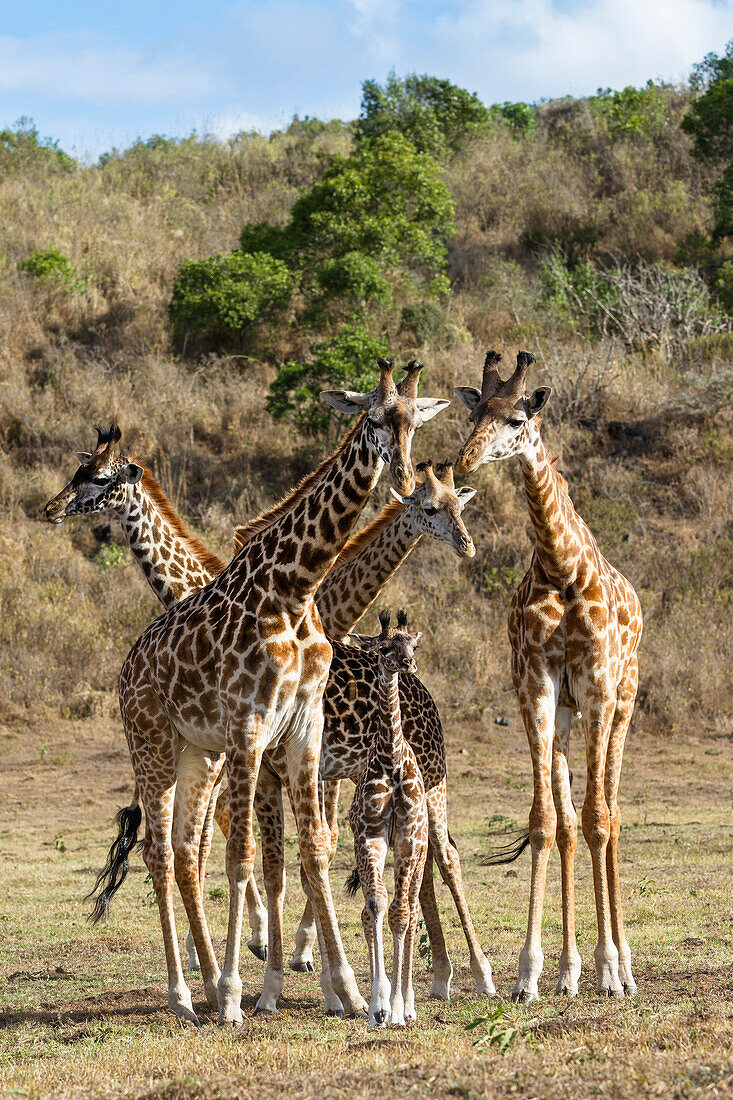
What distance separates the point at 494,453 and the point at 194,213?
75.3ft

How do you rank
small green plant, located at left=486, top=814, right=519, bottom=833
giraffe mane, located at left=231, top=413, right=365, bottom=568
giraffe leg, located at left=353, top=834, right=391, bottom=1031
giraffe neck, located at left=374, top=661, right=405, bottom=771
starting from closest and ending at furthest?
giraffe leg, located at left=353, top=834, right=391, bottom=1031, giraffe neck, located at left=374, top=661, right=405, bottom=771, giraffe mane, located at left=231, top=413, right=365, bottom=568, small green plant, located at left=486, top=814, right=519, bottom=833

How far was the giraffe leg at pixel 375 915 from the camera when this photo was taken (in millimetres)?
5539

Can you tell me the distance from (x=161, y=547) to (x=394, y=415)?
330cm

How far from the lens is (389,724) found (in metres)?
6.14

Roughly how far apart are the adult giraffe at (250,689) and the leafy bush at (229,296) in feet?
50.9

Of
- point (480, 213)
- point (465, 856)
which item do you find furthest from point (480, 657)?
point (480, 213)

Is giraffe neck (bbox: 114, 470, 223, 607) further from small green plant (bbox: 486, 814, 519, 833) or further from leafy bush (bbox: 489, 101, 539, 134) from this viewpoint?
leafy bush (bbox: 489, 101, 539, 134)

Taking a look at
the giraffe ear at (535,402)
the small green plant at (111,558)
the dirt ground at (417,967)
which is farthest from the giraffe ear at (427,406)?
the small green plant at (111,558)

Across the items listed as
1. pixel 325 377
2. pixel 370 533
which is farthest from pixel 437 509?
pixel 325 377

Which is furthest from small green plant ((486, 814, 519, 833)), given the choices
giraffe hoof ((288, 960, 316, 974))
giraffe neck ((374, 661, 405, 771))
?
giraffe neck ((374, 661, 405, 771))

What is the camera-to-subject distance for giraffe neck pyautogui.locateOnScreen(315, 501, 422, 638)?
829cm

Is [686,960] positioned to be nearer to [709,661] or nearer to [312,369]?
[709,661]

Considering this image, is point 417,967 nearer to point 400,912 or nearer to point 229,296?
point 400,912

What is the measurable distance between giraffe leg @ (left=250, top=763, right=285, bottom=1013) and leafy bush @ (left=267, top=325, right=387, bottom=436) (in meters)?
11.6
